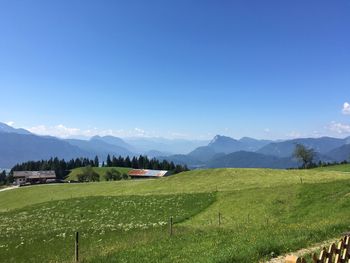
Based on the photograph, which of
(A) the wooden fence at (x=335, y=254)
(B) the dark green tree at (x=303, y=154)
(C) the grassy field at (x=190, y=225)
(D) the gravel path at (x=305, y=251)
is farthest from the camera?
(B) the dark green tree at (x=303, y=154)

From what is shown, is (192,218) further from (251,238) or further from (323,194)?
(251,238)

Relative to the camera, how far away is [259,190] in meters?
55.8

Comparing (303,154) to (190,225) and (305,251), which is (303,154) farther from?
(305,251)

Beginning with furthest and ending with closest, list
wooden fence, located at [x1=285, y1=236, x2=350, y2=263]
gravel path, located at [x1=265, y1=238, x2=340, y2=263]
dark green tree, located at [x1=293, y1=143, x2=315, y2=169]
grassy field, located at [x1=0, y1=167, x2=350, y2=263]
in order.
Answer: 1. dark green tree, located at [x1=293, y1=143, x2=315, y2=169]
2. grassy field, located at [x1=0, y1=167, x2=350, y2=263]
3. gravel path, located at [x1=265, y1=238, x2=340, y2=263]
4. wooden fence, located at [x1=285, y1=236, x2=350, y2=263]

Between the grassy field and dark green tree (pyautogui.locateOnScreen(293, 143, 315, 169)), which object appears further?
dark green tree (pyautogui.locateOnScreen(293, 143, 315, 169))

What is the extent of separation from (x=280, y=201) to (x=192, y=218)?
36.9ft

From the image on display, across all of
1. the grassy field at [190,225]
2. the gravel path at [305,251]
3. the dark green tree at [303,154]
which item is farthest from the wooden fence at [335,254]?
the dark green tree at [303,154]

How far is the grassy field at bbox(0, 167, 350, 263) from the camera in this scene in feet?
63.3

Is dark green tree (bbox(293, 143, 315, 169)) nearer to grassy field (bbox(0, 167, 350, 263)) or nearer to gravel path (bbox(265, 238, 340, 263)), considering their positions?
grassy field (bbox(0, 167, 350, 263))

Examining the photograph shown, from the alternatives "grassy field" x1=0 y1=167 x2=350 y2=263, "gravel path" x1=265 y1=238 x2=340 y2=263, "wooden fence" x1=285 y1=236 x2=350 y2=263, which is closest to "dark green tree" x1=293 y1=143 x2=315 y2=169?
"grassy field" x1=0 y1=167 x2=350 y2=263

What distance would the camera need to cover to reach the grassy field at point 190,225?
19297 mm

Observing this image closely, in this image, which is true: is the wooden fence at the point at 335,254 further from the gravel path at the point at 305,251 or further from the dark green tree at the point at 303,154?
the dark green tree at the point at 303,154

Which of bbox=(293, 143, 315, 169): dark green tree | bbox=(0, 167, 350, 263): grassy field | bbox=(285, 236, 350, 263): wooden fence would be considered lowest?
bbox=(0, 167, 350, 263): grassy field

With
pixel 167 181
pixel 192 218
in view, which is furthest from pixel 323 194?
pixel 167 181
